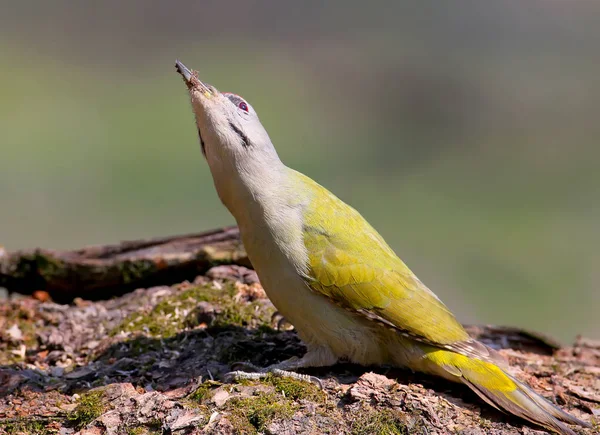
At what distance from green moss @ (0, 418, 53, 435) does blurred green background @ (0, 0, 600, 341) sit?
30.4 ft

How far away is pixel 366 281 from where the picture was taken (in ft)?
17.4

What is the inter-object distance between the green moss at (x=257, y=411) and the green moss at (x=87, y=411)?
37.5 inches

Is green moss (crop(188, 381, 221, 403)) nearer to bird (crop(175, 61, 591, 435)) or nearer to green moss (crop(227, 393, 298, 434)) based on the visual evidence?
green moss (crop(227, 393, 298, 434))

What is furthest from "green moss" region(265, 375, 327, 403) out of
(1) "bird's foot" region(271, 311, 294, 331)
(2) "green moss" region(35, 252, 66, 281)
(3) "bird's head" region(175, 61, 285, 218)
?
(2) "green moss" region(35, 252, 66, 281)

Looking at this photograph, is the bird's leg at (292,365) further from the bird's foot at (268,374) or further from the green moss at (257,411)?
the green moss at (257,411)

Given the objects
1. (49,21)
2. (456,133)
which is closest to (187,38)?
(49,21)

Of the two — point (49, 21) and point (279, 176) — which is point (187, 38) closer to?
point (49, 21)

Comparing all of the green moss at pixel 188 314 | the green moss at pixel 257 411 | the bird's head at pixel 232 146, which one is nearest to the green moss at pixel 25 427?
the green moss at pixel 257 411

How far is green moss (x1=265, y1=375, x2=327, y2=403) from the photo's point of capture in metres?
5.13

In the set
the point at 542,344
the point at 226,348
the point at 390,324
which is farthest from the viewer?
the point at 542,344

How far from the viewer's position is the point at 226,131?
5.34 m

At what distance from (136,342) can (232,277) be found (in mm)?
1291

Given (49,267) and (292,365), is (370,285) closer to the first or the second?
(292,365)

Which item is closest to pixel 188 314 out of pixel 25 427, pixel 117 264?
pixel 117 264
